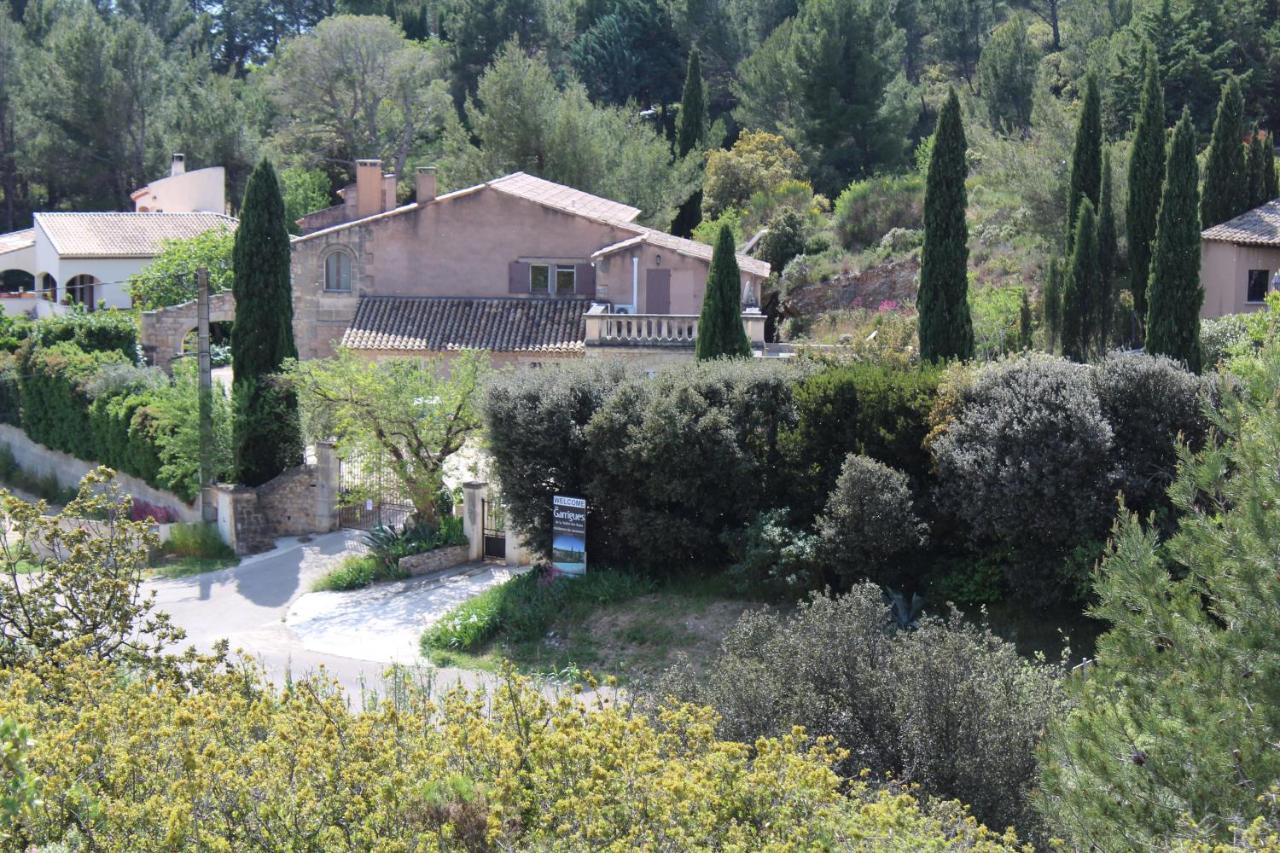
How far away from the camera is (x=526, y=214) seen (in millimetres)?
37406

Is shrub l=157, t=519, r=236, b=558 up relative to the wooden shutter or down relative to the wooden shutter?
down

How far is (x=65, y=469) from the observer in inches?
1353

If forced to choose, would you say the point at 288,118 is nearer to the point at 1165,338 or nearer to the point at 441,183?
the point at 441,183

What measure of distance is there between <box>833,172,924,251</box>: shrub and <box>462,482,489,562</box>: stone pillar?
2411 centimetres

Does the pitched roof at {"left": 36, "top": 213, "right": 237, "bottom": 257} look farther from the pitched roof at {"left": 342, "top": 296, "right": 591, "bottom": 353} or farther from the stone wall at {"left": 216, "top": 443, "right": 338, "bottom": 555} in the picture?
the stone wall at {"left": 216, "top": 443, "right": 338, "bottom": 555}

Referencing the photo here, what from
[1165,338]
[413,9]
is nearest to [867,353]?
[1165,338]

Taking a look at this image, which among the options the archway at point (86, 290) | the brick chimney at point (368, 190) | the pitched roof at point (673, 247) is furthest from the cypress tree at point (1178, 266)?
the archway at point (86, 290)

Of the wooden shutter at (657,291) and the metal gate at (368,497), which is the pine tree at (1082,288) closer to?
the wooden shutter at (657,291)

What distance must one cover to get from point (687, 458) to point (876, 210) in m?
26.7

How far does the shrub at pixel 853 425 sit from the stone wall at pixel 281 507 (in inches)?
383

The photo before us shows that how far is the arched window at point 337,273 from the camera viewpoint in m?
37.7

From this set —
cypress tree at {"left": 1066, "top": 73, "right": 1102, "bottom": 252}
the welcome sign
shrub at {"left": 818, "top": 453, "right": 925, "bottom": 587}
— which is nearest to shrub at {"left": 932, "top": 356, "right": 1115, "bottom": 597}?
shrub at {"left": 818, "top": 453, "right": 925, "bottom": 587}

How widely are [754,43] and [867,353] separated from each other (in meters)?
40.9

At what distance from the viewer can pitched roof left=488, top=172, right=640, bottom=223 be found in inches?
1475
